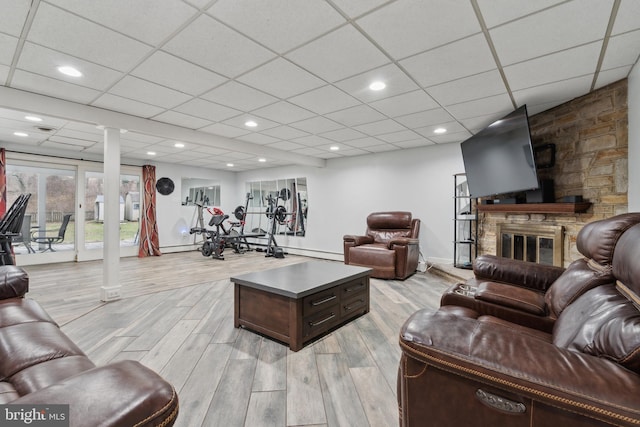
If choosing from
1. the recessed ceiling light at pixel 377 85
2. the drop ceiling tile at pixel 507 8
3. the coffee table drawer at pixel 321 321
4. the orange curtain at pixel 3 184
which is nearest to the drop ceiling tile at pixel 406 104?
the recessed ceiling light at pixel 377 85

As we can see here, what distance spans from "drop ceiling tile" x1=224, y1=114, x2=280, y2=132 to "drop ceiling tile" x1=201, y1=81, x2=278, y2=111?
1.09ft

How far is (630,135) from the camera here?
2.56 m

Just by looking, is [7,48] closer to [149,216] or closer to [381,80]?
[381,80]

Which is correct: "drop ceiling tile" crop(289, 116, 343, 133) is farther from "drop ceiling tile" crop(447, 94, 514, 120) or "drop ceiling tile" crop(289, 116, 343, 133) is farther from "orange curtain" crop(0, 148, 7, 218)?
"orange curtain" crop(0, 148, 7, 218)

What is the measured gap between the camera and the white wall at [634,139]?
2.38 meters

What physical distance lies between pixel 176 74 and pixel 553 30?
2.89 m

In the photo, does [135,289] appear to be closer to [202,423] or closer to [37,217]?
[202,423]

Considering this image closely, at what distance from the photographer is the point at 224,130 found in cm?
439

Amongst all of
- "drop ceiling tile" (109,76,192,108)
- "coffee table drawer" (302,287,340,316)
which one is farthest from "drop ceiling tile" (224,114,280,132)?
"coffee table drawer" (302,287,340,316)

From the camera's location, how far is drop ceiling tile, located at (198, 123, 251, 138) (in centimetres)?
418

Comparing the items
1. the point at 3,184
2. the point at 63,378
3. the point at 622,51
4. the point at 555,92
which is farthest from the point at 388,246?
the point at 3,184

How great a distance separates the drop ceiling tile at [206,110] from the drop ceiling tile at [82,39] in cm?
89

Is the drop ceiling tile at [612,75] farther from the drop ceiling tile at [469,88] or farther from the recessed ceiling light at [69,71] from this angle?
the recessed ceiling light at [69,71]

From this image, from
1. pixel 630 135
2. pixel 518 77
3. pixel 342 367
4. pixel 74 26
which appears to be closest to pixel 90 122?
pixel 74 26
